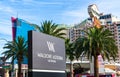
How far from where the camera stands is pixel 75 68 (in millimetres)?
112688

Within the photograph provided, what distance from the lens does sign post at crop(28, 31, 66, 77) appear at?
24.8m

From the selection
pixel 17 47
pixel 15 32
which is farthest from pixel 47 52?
pixel 15 32

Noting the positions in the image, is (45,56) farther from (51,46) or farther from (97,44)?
(97,44)

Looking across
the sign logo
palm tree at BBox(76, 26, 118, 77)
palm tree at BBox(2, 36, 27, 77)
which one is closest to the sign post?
the sign logo

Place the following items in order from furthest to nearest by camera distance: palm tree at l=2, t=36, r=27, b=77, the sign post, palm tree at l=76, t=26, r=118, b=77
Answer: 1. palm tree at l=2, t=36, r=27, b=77
2. palm tree at l=76, t=26, r=118, b=77
3. the sign post

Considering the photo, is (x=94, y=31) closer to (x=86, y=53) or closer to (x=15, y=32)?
(x=86, y=53)

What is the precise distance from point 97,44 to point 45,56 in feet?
82.1

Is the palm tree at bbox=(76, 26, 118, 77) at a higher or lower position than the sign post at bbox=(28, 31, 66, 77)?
higher

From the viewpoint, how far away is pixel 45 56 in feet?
87.6

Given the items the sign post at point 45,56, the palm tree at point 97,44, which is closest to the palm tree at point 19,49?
the palm tree at point 97,44

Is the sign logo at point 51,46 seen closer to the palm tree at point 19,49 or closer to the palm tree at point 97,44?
the palm tree at point 97,44

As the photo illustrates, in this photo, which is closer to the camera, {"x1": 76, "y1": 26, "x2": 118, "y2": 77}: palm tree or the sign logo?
the sign logo

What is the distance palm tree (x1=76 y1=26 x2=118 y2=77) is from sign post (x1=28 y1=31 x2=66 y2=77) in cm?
2094

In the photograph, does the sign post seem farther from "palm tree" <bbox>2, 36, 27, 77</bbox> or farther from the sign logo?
"palm tree" <bbox>2, 36, 27, 77</bbox>
